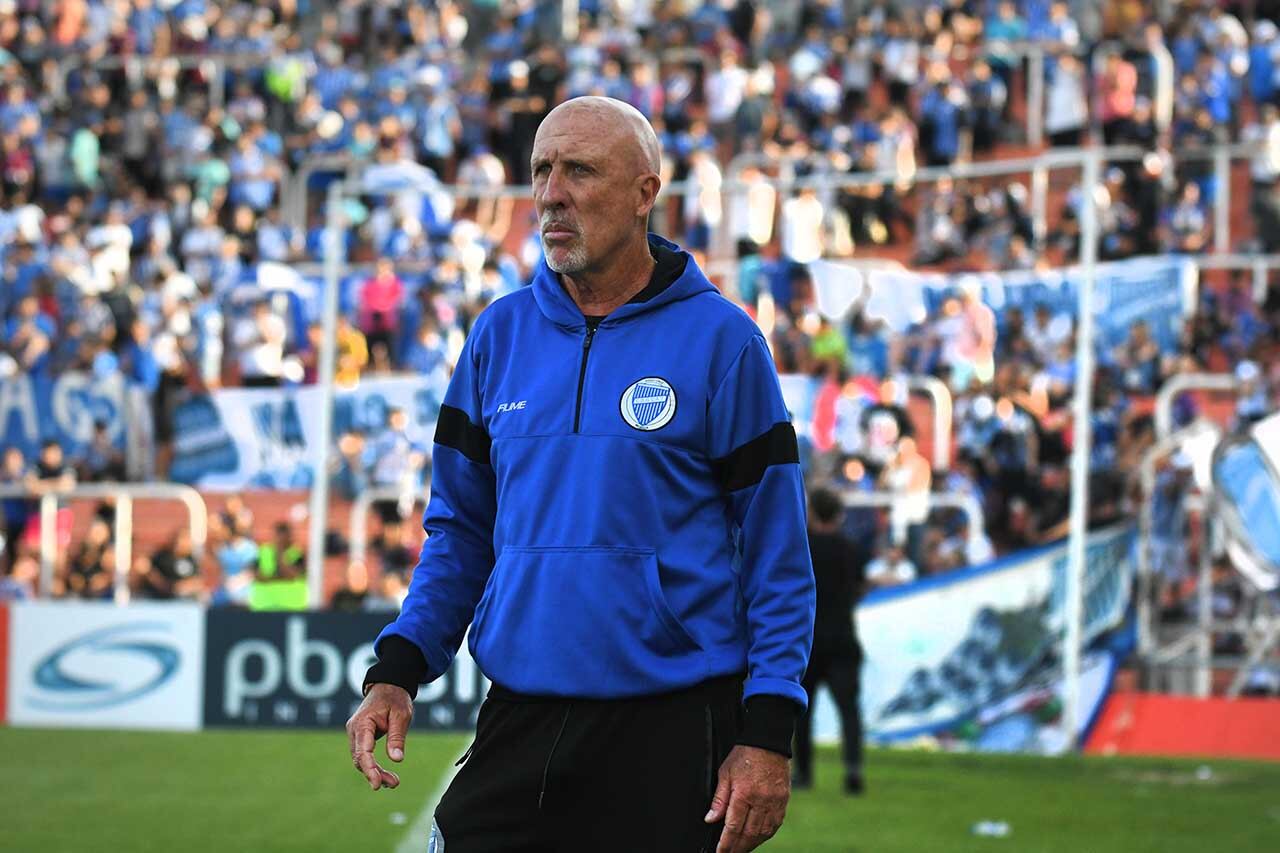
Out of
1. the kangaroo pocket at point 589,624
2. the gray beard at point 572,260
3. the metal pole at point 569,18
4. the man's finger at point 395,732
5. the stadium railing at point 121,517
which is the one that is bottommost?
the stadium railing at point 121,517

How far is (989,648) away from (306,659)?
17.5ft

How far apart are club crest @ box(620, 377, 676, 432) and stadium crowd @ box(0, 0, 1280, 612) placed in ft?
42.0

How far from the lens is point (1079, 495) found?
1617 cm

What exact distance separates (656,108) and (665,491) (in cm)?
2189

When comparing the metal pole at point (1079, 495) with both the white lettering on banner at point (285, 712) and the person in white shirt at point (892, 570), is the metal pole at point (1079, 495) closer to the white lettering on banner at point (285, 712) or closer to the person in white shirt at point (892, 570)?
the person in white shirt at point (892, 570)

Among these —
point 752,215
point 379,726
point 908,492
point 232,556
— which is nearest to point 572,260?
point 379,726

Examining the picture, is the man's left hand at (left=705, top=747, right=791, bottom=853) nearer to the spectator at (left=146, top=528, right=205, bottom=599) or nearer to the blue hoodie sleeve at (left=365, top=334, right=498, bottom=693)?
the blue hoodie sleeve at (left=365, top=334, right=498, bottom=693)

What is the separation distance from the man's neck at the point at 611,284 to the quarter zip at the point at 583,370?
0.16 ft

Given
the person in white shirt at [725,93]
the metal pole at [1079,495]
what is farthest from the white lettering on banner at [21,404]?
the metal pole at [1079,495]

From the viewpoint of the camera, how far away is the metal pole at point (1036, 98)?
999 inches

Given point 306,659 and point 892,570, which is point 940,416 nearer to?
point 892,570

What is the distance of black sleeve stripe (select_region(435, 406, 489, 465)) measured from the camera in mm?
4559

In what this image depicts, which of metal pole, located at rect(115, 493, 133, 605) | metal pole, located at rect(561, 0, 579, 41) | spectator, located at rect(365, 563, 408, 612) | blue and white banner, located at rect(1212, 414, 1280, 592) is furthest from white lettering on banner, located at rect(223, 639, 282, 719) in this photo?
metal pole, located at rect(561, 0, 579, 41)

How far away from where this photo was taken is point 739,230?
19.4 meters
